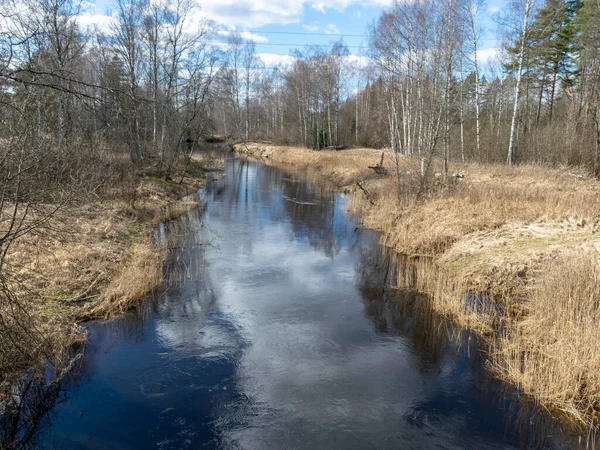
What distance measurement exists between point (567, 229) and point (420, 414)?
6.91 m

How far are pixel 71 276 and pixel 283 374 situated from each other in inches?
185

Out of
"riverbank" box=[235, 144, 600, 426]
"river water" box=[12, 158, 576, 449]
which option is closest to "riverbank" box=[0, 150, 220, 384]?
"river water" box=[12, 158, 576, 449]

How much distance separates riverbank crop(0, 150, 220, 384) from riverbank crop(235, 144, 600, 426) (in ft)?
19.7

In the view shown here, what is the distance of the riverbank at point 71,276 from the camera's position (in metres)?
5.57

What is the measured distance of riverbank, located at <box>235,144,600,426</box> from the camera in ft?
18.0

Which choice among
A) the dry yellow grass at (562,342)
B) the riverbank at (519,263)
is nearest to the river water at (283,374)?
the dry yellow grass at (562,342)

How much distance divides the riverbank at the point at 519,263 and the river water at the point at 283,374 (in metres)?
0.49

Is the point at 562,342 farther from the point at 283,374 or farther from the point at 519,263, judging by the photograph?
the point at 283,374

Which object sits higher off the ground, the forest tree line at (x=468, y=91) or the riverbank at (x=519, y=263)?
the forest tree line at (x=468, y=91)

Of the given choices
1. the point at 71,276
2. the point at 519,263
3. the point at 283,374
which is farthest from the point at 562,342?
the point at 71,276

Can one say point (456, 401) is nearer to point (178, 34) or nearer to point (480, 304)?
point (480, 304)

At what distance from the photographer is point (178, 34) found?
22.7 m

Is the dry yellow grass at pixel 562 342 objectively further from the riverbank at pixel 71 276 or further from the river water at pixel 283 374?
the riverbank at pixel 71 276

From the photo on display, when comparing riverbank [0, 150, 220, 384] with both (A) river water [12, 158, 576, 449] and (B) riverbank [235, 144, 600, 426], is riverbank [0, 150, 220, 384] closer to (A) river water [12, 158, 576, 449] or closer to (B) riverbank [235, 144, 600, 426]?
(A) river water [12, 158, 576, 449]
